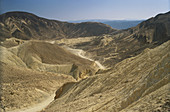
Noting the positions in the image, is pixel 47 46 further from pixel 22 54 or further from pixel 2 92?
pixel 2 92

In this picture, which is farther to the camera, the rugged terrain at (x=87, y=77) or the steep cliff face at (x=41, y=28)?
Result: the steep cliff face at (x=41, y=28)

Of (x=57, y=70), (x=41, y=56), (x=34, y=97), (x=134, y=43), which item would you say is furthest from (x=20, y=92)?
(x=134, y=43)

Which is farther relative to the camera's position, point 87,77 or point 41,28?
point 41,28

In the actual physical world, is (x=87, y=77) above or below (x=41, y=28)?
below

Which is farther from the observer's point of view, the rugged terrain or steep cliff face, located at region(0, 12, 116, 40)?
steep cliff face, located at region(0, 12, 116, 40)

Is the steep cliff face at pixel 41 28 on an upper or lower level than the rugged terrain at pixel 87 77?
upper
